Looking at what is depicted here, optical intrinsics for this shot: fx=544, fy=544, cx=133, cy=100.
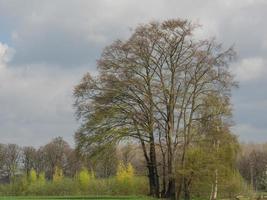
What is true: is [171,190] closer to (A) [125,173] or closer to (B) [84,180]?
(A) [125,173]

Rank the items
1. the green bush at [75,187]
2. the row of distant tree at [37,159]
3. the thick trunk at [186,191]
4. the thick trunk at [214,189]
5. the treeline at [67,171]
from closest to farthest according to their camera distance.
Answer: the thick trunk at [214,189]
the thick trunk at [186,191]
the treeline at [67,171]
the green bush at [75,187]
the row of distant tree at [37,159]

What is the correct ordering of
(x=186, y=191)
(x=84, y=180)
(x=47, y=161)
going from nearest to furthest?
(x=186, y=191) → (x=84, y=180) → (x=47, y=161)

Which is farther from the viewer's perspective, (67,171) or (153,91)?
(67,171)

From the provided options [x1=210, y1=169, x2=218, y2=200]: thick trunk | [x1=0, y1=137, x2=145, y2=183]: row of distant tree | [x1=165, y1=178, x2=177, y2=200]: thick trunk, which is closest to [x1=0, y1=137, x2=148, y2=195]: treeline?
[x1=0, y1=137, x2=145, y2=183]: row of distant tree

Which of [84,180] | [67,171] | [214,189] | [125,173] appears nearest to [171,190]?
[214,189]

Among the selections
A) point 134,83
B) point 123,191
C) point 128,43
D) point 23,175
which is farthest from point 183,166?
point 23,175

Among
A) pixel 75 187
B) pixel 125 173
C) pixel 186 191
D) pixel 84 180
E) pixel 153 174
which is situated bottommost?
pixel 75 187

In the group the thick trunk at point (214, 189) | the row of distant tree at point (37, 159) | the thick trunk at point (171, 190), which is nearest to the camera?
the thick trunk at point (214, 189)

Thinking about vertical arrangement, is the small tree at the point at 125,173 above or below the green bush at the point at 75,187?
above

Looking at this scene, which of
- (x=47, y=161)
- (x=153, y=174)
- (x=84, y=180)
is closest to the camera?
(x=153, y=174)

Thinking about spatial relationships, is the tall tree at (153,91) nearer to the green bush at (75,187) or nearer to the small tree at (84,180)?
the green bush at (75,187)

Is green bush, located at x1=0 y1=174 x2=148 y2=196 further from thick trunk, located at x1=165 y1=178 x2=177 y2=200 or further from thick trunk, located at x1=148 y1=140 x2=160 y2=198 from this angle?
thick trunk, located at x1=165 y1=178 x2=177 y2=200

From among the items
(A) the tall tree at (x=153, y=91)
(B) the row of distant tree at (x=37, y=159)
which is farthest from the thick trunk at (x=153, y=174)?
(B) the row of distant tree at (x=37, y=159)

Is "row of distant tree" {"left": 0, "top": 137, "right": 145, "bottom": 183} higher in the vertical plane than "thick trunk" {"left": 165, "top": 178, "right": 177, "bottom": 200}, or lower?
higher
